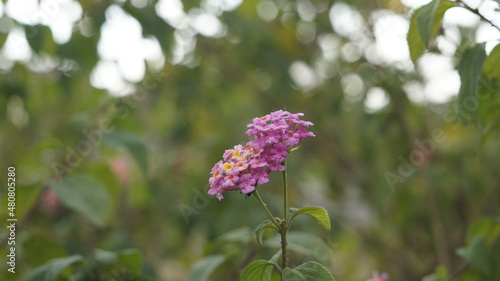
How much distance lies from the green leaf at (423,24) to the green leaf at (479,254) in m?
0.28

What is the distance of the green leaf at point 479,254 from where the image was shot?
769mm

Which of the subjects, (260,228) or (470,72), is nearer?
(260,228)

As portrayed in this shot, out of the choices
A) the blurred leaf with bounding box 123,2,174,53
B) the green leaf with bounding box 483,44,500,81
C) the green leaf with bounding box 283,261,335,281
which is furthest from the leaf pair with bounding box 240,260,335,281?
the blurred leaf with bounding box 123,2,174,53

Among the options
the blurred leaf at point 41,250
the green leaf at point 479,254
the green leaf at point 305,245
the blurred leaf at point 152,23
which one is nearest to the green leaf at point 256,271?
the green leaf at point 305,245

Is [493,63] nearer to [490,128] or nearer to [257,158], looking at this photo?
[490,128]

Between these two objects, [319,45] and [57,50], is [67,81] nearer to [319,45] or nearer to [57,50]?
[57,50]

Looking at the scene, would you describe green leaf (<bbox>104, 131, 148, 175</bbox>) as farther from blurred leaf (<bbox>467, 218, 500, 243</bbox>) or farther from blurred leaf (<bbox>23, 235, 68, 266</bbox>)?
blurred leaf (<bbox>467, 218, 500, 243</bbox>)

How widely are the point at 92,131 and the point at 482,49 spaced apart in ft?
2.34

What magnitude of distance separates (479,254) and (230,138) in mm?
1046

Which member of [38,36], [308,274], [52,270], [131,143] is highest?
[38,36]

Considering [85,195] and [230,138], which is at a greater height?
[230,138]

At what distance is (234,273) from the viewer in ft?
3.22

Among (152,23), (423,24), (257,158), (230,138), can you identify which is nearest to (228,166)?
(257,158)

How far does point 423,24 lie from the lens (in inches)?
24.1
